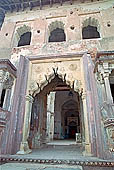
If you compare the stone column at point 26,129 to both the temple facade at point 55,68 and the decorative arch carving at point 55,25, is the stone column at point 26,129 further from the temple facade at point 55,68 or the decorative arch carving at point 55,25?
the decorative arch carving at point 55,25

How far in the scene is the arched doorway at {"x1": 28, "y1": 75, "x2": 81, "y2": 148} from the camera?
761 cm

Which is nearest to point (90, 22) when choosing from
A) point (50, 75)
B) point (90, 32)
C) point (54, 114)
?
point (90, 32)

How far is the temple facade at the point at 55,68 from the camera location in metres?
5.04

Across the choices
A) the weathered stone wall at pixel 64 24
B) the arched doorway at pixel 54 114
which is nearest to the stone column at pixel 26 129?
the arched doorway at pixel 54 114

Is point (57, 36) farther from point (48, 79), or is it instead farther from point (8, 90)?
point (8, 90)

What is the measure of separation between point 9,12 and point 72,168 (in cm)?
964

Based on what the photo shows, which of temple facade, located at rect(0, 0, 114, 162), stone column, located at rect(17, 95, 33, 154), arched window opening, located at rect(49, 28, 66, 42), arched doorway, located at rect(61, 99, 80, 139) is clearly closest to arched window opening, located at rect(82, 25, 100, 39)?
temple facade, located at rect(0, 0, 114, 162)

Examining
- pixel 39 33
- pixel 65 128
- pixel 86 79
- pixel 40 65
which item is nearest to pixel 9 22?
pixel 39 33

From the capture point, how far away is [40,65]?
679 cm

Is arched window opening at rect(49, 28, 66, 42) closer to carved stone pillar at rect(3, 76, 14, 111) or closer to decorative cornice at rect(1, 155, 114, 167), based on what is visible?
carved stone pillar at rect(3, 76, 14, 111)

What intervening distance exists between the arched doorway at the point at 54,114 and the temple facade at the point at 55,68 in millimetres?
97

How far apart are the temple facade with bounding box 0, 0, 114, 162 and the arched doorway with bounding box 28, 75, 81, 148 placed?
0.10m

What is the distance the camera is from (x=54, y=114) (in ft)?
60.8

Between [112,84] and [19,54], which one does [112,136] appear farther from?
[19,54]
